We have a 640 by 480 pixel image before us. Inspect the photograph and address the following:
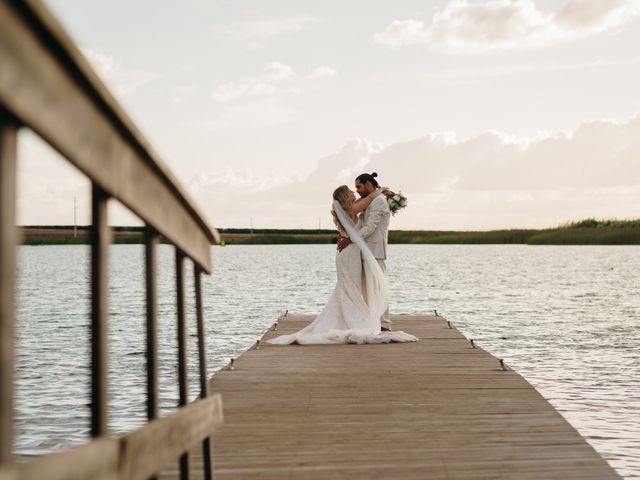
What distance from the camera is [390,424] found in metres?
6.36

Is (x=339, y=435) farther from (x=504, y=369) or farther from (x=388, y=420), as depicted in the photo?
(x=504, y=369)

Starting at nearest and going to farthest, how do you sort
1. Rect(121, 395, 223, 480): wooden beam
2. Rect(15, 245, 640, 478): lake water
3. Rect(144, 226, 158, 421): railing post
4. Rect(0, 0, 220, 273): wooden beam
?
Rect(0, 0, 220, 273): wooden beam < Rect(121, 395, 223, 480): wooden beam < Rect(144, 226, 158, 421): railing post < Rect(15, 245, 640, 478): lake water

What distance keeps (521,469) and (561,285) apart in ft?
143

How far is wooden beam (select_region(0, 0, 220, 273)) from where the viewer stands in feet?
5.37

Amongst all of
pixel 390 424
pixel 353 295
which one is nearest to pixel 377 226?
pixel 353 295

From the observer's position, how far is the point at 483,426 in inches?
246

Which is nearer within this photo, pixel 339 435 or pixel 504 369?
pixel 339 435

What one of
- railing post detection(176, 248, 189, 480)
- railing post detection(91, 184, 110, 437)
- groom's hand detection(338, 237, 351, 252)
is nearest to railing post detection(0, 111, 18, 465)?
railing post detection(91, 184, 110, 437)

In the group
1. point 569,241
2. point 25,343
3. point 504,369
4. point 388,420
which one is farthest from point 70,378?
point 569,241

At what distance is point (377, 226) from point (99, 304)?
31.5 feet

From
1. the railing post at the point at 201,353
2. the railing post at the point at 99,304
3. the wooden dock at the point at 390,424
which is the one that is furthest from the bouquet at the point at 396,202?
the railing post at the point at 99,304

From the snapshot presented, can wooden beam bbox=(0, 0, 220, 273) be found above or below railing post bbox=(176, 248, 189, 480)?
above

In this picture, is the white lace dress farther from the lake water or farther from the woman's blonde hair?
the lake water

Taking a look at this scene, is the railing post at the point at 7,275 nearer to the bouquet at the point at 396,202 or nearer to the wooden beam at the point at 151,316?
the wooden beam at the point at 151,316
